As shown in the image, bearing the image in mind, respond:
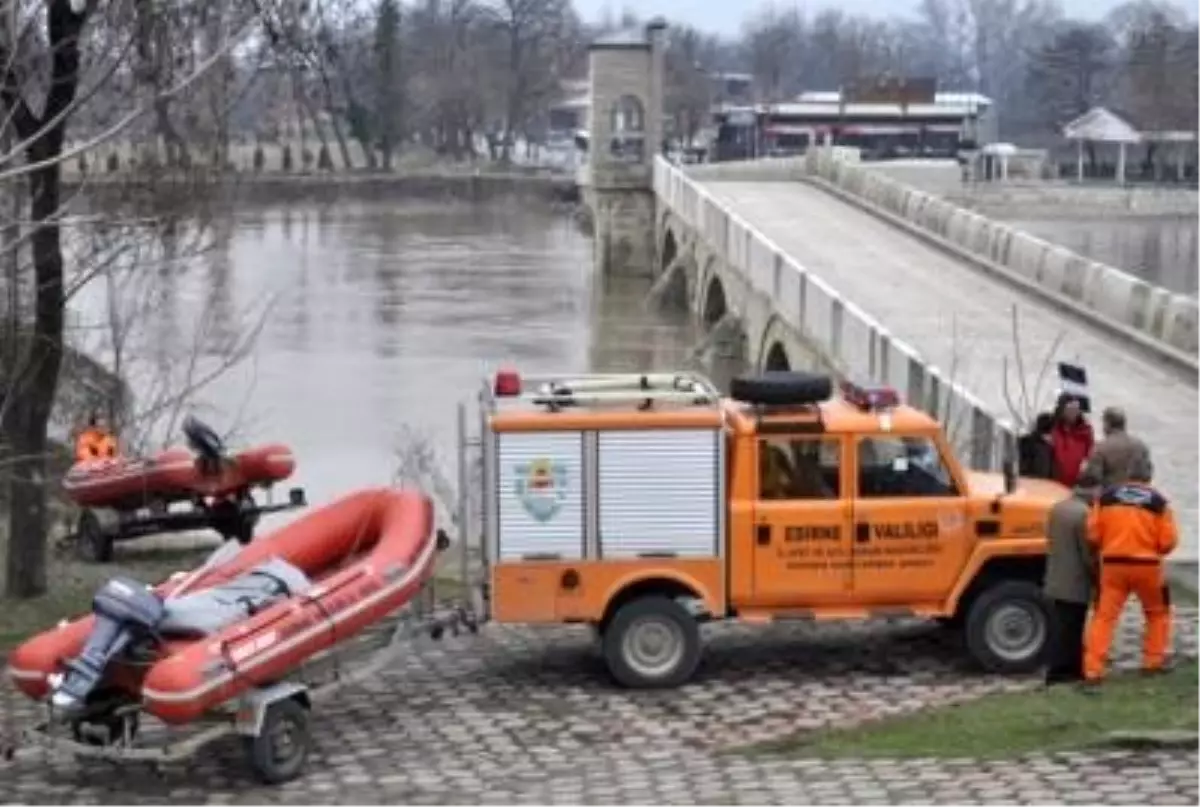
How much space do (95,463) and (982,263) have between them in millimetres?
23440

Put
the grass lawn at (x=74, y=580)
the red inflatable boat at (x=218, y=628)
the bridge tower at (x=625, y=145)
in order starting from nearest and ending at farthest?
the red inflatable boat at (x=218, y=628)
the grass lawn at (x=74, y=580)
the bridge tower at (x=625, y=145)

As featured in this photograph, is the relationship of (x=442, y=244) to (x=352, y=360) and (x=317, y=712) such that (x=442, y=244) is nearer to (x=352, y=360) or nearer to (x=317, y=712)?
(x=352, y=360)

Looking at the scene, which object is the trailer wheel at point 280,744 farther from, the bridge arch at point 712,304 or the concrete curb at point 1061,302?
the bridge arch at point 712,304

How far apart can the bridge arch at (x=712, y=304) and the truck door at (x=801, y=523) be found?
130 feet

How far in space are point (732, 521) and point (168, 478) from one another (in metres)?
9.02

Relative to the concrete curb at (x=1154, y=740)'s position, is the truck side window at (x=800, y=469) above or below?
above

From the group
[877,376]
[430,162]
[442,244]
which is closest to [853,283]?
[877,376]

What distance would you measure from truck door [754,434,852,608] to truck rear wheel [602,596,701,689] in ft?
1.77

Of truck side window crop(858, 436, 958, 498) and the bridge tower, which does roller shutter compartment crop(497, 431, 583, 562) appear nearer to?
truck side window crop(858, 436, 958, 498)

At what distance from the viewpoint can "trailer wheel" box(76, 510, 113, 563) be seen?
792 inches

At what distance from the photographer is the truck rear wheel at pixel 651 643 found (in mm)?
12805

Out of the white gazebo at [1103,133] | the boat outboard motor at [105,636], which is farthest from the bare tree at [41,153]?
the white gazebo at [1103,133]

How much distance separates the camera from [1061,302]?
33.9 meters

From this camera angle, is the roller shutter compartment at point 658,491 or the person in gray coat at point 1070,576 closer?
the person in gray coat at point 1070,576
